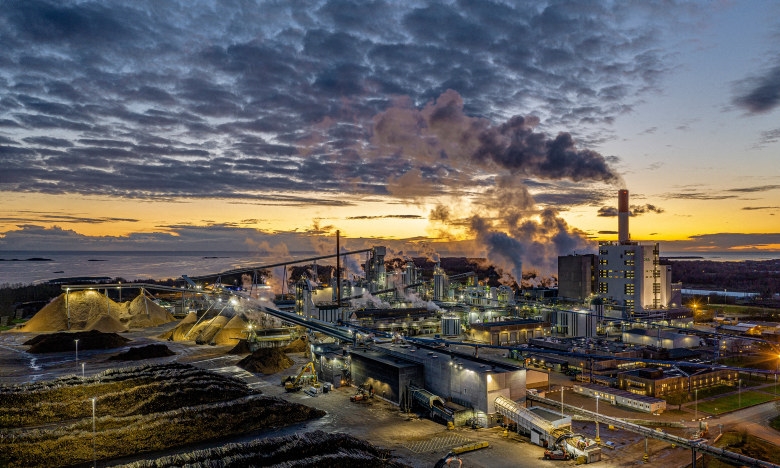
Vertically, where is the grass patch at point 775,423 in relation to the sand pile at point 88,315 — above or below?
below

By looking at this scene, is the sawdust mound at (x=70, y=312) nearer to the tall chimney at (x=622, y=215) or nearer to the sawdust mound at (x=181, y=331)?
the sawdust mound at (x=181, y=331)

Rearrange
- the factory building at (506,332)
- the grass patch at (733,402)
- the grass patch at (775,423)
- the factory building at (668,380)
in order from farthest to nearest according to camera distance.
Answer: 1. the factory building at (506,332)
2. the factory building at (668,380)
3. the grass patch at (733,402)
4. the grass patch at (775,423)

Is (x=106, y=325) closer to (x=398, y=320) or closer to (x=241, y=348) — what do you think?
(x=241, y=348)

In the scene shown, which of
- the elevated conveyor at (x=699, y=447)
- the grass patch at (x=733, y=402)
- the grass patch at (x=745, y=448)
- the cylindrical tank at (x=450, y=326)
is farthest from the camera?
the cylindrical tank at (x=450, y=326)

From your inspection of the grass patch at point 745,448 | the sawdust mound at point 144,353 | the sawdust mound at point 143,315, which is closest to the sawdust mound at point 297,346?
the sawdust mound at point 144,353

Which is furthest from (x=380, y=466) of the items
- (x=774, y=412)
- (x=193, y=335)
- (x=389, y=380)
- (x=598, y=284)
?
(x=598, y=284)

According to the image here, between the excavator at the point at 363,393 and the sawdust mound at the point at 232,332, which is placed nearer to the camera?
the excavator at the point at 363,393
